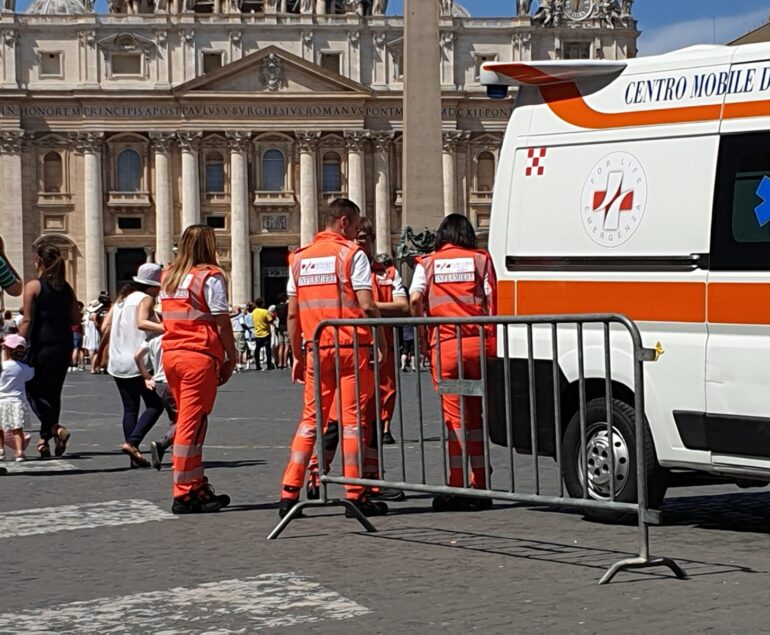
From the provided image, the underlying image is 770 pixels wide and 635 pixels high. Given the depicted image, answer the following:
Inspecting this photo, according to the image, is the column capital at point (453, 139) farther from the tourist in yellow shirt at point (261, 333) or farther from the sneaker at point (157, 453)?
the sneaker at point (157, 453)

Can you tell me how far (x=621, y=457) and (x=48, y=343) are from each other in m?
6.20

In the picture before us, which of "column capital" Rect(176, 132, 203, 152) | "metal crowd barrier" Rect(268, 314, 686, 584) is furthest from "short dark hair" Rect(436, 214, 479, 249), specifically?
"column capital" Rect(176, 132, 203, 152)

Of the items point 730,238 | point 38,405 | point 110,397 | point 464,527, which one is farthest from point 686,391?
point 110,397

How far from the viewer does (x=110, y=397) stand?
950 inches

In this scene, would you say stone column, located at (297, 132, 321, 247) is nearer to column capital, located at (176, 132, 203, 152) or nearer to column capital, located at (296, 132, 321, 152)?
column capital, located at (296, 132, 321, 152)

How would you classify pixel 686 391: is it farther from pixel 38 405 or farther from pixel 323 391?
pixel 38 405

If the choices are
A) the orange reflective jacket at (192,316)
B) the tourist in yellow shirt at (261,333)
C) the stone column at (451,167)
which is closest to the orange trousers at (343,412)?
the orange reflective jacket at (192,316)

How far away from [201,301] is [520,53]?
6390 centimetres

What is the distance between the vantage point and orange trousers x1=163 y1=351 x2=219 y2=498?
9.32 metres

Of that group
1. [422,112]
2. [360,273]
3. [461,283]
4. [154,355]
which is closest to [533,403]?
[360,273]

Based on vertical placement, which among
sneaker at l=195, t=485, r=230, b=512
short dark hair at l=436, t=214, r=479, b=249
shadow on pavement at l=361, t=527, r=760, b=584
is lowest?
shadow on pavement at l=361, t=527, r=760, b=584

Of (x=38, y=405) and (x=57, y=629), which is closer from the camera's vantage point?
(x=57, y=629)

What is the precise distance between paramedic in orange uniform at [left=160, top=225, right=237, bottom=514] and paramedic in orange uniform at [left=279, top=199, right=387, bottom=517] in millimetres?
453

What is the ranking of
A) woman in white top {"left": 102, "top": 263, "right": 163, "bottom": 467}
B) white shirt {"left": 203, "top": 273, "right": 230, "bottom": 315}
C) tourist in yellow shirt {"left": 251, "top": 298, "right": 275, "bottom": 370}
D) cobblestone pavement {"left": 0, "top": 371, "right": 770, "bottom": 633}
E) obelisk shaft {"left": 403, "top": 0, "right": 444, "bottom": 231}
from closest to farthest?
1. cobblestone pavement {"left": 0, "top": 371, "right": 770, "bottom": 633}
2. white shirt {"left": 203, "top": 273, "right": 230, "bottom": 315}
3. woman in white top {"left": 102, "top": 263, "right": 163, "bottom": 467}
4. obelisk shaft {"left": 403, "top": 0, "right": 444, "bottom": 231}
5. tourist in yellow shirt {"left": 251, "top": 298, "right": 275, "bottom": 370}
